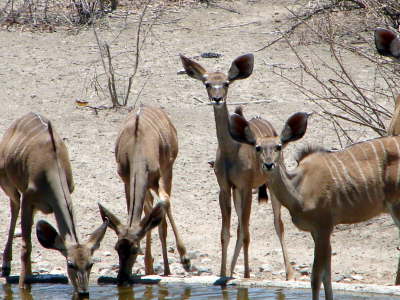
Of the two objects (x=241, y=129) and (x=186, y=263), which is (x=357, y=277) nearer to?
(x=186, y=263)

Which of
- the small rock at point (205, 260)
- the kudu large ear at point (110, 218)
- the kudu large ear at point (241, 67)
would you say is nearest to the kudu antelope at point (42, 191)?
the kudu large ear at point (110, 218)

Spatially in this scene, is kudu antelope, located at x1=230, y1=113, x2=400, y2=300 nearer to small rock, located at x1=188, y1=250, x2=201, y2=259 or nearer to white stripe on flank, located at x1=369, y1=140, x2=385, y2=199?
white stripe on flank, located at x1=369, y1=140, x2=385, y2=199

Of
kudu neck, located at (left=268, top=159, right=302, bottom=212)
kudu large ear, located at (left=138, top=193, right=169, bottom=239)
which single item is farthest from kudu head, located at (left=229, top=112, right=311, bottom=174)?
kudu large ear, located at (left=138, top=193, right=169, bottom=239)

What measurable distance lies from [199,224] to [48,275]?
1.94 m

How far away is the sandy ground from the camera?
8008 millimetres

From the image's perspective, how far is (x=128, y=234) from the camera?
263 inches

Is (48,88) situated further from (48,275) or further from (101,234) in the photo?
(101,234)

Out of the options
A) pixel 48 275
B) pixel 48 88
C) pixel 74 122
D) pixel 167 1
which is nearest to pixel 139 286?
pixel 48 275

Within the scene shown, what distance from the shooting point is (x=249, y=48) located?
12.9m

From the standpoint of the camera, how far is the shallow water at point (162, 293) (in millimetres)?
6641

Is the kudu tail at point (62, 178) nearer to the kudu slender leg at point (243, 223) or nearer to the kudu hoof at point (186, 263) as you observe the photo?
the kudu hoof at point (186, 263)

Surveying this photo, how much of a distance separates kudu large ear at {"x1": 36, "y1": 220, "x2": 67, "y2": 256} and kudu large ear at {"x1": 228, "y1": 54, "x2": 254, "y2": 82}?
2.11m

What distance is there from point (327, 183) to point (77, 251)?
1638mm

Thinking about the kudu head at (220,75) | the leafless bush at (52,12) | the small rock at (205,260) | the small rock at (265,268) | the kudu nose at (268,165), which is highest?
the leafless bush at (52,12)
